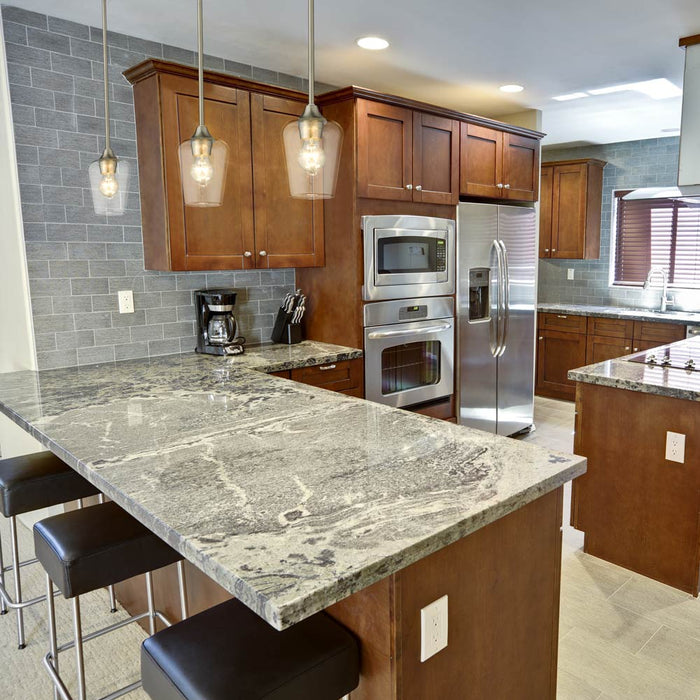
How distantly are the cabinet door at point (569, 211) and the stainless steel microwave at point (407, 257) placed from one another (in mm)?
2584

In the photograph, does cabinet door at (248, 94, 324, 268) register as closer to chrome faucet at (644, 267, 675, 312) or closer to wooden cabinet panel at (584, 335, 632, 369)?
wooden cabinet panel at (584, 335, 632, 369)

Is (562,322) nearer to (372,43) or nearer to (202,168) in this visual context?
(372,43)

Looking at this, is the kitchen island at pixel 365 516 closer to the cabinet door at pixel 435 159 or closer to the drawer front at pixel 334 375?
the drawer front at pixel 334 375

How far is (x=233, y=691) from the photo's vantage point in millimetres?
1033

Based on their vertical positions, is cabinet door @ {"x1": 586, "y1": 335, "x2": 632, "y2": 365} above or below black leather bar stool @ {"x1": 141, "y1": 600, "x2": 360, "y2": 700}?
below

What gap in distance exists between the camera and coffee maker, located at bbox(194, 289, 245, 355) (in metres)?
3.17

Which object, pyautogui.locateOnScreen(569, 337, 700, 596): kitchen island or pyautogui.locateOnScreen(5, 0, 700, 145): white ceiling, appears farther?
pyautogui.locateOnScreen(5, 0, 700, 145): white ceiling

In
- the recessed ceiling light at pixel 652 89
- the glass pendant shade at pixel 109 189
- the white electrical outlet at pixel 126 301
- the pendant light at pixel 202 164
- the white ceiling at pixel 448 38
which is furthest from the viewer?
the recessed ceiling light at pixel 652 89

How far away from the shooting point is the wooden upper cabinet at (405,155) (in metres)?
3.28

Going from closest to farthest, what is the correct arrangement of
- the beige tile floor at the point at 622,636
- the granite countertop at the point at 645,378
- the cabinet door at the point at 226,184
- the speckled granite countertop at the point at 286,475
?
the speckled granite countertop at the point at 286,475 → the beige tile floor at the point at 622,636 → the granite countertop at the point at 645,378 → the cabinet door at the point at 226,184

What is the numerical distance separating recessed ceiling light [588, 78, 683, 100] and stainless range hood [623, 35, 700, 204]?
2.45 ft

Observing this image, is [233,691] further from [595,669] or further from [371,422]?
[595,669]

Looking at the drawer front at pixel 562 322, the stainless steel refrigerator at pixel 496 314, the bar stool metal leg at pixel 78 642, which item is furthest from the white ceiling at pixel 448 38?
the bar stool metal leg at pixel 78 642

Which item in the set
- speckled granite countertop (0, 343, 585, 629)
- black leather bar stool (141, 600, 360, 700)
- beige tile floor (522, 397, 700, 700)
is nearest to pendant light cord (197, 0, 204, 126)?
speckled granite countertop (0, 343, 585, 629)
